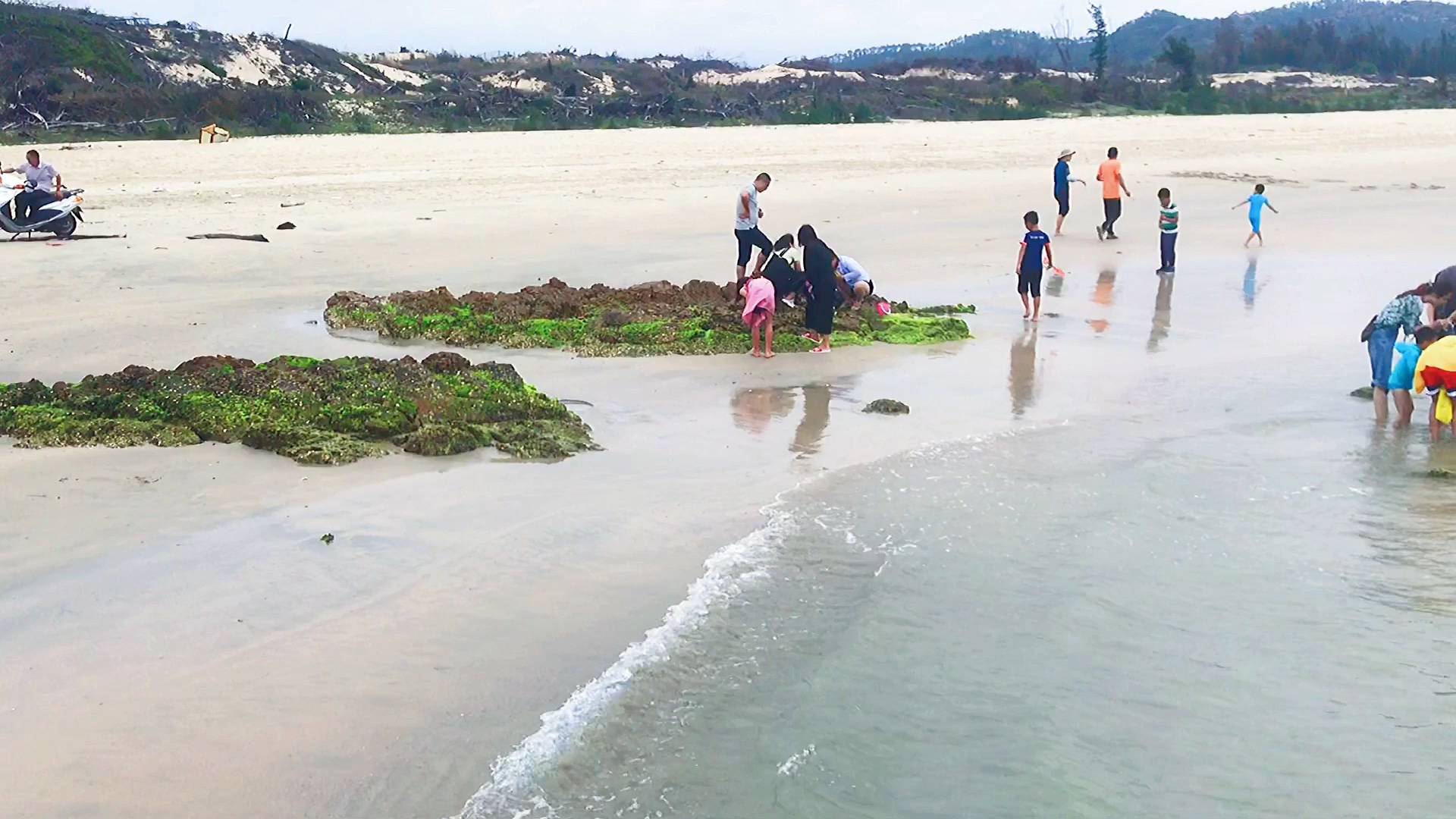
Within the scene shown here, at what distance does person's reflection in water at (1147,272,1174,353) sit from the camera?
14.5 meters

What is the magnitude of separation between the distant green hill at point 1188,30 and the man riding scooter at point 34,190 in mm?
127384

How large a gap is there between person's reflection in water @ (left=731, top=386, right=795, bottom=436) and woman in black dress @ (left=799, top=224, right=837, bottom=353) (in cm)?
155

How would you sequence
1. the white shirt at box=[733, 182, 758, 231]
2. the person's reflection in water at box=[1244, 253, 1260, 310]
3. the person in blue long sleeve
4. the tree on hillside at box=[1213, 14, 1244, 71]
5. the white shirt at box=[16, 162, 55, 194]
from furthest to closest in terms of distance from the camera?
the tree on hillside at box=[1213, 14, 1244, 71]
the person in blue long sleeve
the white shirt at box=[16, 162, 55, 194]
the person's reflection in water at box=[1244, 253, 1260, 310]
the white shirt at box=[733, 182, 758, 231]

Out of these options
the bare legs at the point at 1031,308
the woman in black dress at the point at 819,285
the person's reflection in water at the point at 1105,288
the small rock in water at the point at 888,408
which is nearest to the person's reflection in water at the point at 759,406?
the small rock in water at the point at 888,408

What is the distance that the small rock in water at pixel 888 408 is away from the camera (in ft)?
36.0

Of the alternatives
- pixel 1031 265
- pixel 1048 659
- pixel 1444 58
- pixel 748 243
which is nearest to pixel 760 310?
pixel 748 243

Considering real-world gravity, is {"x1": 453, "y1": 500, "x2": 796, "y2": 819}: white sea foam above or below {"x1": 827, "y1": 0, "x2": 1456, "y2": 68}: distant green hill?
below

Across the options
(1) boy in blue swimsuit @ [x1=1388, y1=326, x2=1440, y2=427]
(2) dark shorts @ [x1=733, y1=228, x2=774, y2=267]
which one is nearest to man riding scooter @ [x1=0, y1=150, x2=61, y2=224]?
(2) dark shorts @ [x1=733, y1=228, x2=774, y2=267]

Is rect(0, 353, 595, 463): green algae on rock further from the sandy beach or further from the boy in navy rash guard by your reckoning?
the boy in navy rash guard

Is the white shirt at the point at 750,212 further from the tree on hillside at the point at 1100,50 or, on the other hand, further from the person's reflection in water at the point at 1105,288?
the tree on hillside at the point at 1100,50

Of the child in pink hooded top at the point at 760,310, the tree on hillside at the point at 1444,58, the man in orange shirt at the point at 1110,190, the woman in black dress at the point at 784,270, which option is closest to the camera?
the child in pink hooded top at the point at 760,310

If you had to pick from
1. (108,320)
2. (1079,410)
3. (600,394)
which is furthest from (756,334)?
(108,320)

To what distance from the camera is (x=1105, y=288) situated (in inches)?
703

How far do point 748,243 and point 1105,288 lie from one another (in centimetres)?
527
